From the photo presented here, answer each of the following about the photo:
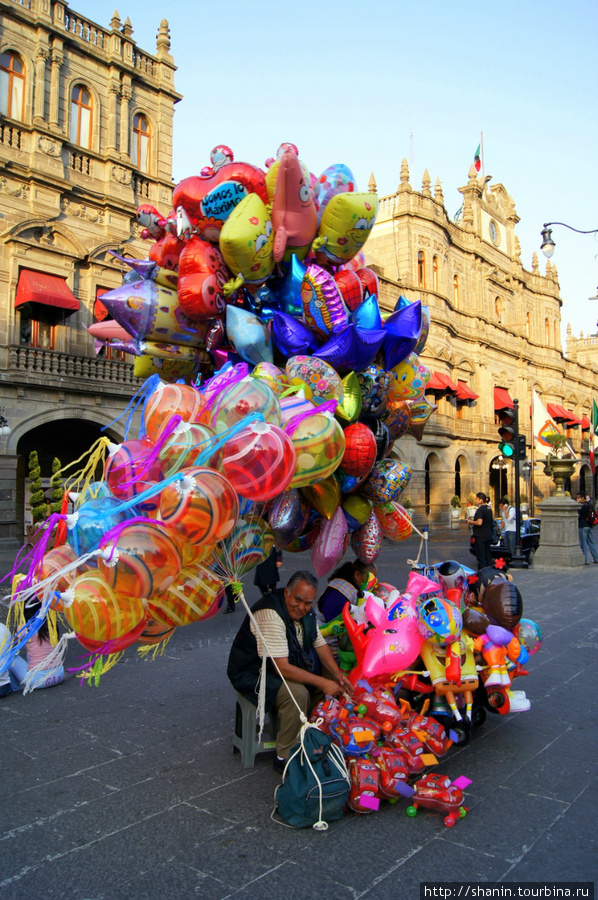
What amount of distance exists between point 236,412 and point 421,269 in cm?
2665

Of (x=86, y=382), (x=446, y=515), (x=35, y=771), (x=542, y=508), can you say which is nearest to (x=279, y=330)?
(x=35, y=771)

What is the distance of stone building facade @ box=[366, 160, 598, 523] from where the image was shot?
2725 cm

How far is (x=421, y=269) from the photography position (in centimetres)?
2795

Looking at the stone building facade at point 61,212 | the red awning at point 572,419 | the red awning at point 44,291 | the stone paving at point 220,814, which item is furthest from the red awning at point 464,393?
the stone paving at point 220,814

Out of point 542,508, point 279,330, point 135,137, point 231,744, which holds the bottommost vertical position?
point 231,744

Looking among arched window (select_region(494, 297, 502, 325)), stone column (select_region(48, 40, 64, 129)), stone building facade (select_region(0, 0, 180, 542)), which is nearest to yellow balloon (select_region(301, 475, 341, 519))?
stone building facade (select_region(0, 0, 180, 542))

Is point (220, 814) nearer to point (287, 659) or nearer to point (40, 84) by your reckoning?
point (287, 659)

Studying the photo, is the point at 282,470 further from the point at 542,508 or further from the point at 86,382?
the point at 86,382

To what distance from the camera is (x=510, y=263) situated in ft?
123

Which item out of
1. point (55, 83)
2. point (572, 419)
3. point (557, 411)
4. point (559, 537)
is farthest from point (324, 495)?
point (572, 419)

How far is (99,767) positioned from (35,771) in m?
0.38

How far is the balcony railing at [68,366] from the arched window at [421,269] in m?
15.6

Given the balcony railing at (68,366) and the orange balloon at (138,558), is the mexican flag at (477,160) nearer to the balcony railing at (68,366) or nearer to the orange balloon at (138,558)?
the balcony railing at (68,366)

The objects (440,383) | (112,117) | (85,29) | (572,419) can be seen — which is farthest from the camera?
(572,419)
